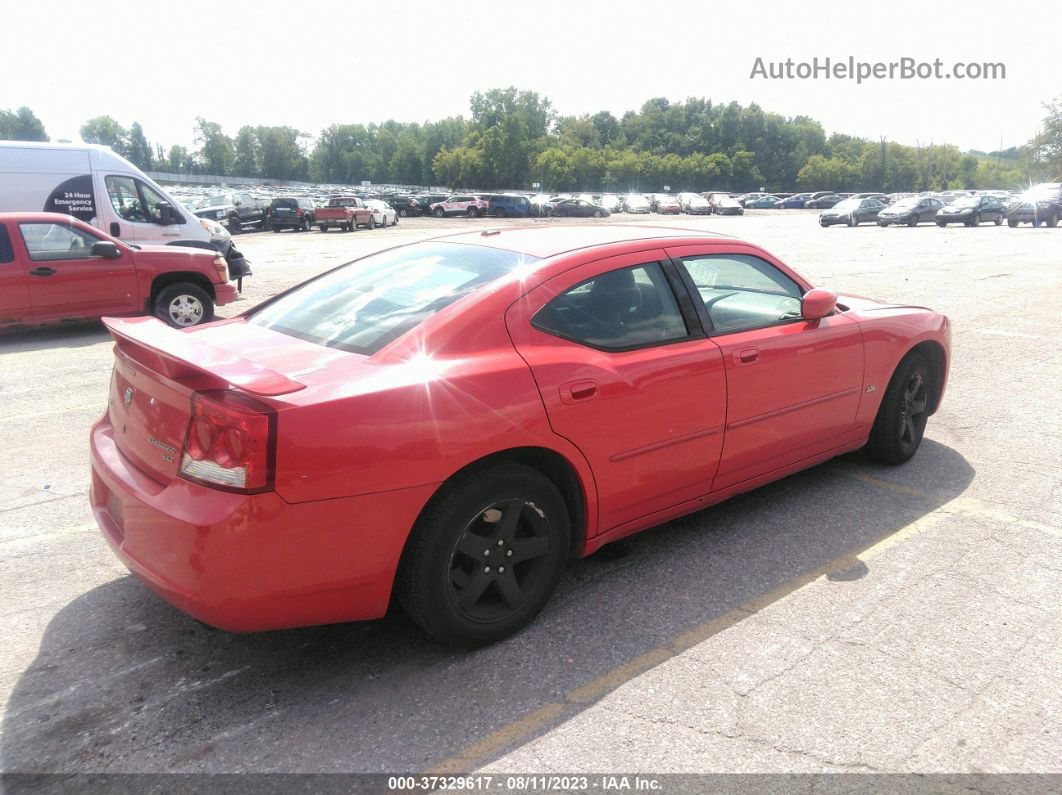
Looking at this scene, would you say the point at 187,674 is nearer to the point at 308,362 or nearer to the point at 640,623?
the point at 308,362

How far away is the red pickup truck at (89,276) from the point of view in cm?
916

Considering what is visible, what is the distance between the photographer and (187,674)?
2900mm

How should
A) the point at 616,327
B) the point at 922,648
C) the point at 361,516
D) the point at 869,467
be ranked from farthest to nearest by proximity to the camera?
the point at 869,467 → the point at 616,327 → the point at 922,648 → the point at 361,516

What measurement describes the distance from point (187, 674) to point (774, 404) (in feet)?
9.10

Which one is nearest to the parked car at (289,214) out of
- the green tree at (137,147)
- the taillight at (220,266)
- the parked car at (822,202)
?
the taillight at (220,266)

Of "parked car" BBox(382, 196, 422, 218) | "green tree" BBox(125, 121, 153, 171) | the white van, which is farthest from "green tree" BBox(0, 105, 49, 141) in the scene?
the white van

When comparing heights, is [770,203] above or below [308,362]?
above

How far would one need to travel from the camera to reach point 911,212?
1512 inches

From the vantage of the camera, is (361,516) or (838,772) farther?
(361,516)

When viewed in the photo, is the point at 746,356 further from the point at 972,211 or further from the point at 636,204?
the point at 636,204

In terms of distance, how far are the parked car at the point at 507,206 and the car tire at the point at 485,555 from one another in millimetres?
53140

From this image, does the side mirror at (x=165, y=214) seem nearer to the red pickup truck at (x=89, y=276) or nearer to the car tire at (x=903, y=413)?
the red pickup truck at (x=89, y=276)

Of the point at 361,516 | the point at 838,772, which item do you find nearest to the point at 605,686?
the point at 838,772

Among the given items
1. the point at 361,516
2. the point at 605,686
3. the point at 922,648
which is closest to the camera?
the point at 361,516
